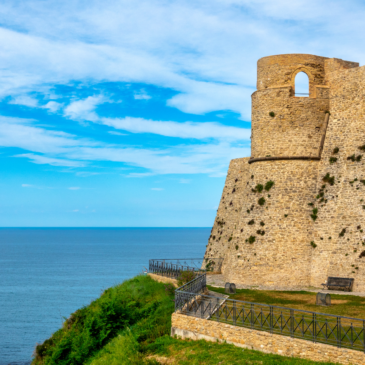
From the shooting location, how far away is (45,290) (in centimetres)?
5622

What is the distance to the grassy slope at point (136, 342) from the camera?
14.4m

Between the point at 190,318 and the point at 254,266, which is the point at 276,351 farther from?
the point at 254,266

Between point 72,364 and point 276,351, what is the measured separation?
11274mm

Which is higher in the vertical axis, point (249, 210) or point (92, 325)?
point (249, 210)

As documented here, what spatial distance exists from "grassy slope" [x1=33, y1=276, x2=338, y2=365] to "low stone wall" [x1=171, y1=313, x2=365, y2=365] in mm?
302

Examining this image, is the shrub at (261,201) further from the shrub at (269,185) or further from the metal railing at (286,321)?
the metal railing at (286,321)

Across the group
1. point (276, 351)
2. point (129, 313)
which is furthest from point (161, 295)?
point (276, 351)

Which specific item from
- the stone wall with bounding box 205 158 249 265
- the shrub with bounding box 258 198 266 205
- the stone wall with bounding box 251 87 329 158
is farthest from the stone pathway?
the stone wall with bounding box 251 87 329 158

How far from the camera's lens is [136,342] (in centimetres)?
1709

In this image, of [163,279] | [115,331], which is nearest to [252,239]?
[163,279]

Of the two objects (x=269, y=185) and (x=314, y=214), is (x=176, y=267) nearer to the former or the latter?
(x=269, y=185)

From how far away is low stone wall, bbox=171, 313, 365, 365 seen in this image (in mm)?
12336

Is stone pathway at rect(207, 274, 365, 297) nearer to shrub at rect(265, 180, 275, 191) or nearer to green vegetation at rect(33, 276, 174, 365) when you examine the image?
green vegetation at rect(33, 276, 174, 365)

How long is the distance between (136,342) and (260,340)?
5436 millimetres
